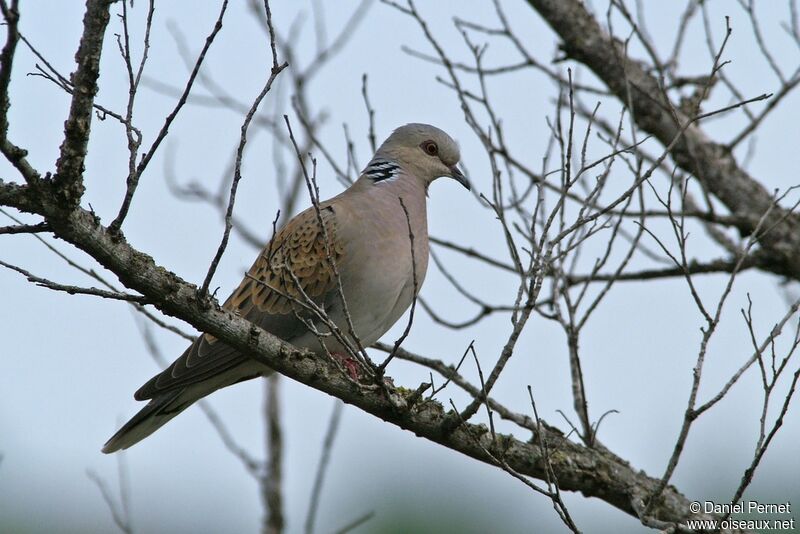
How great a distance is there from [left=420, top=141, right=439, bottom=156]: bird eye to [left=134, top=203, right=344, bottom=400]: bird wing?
2.54 feet

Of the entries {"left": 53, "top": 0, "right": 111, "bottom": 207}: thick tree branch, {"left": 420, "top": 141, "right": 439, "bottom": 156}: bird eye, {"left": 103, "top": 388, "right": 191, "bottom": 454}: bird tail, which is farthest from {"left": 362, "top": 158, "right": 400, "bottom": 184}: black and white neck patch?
{"left": 53, "top": 0, "right": 111, "bottom": 207}: thick tree branch

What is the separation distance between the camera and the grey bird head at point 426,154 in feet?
16.6

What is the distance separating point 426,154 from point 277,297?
3.99ft

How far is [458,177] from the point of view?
5.10 m

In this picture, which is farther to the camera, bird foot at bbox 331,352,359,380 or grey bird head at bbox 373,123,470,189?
grey bird head at bbox 373,123,470,189

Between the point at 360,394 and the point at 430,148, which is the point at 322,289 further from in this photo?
the point at 430,148

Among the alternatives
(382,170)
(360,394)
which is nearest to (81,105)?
(360,394)

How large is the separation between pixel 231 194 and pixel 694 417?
163cm

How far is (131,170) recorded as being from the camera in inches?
105

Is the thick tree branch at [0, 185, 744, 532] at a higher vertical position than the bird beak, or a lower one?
lower

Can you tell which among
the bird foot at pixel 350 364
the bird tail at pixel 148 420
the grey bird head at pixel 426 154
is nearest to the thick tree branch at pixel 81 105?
the bird foot at pixel 350 364

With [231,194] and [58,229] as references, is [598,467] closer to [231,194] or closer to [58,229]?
[231,194]

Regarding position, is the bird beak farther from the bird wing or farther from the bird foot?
the bird foot

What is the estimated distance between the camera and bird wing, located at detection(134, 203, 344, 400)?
13.7 feet
